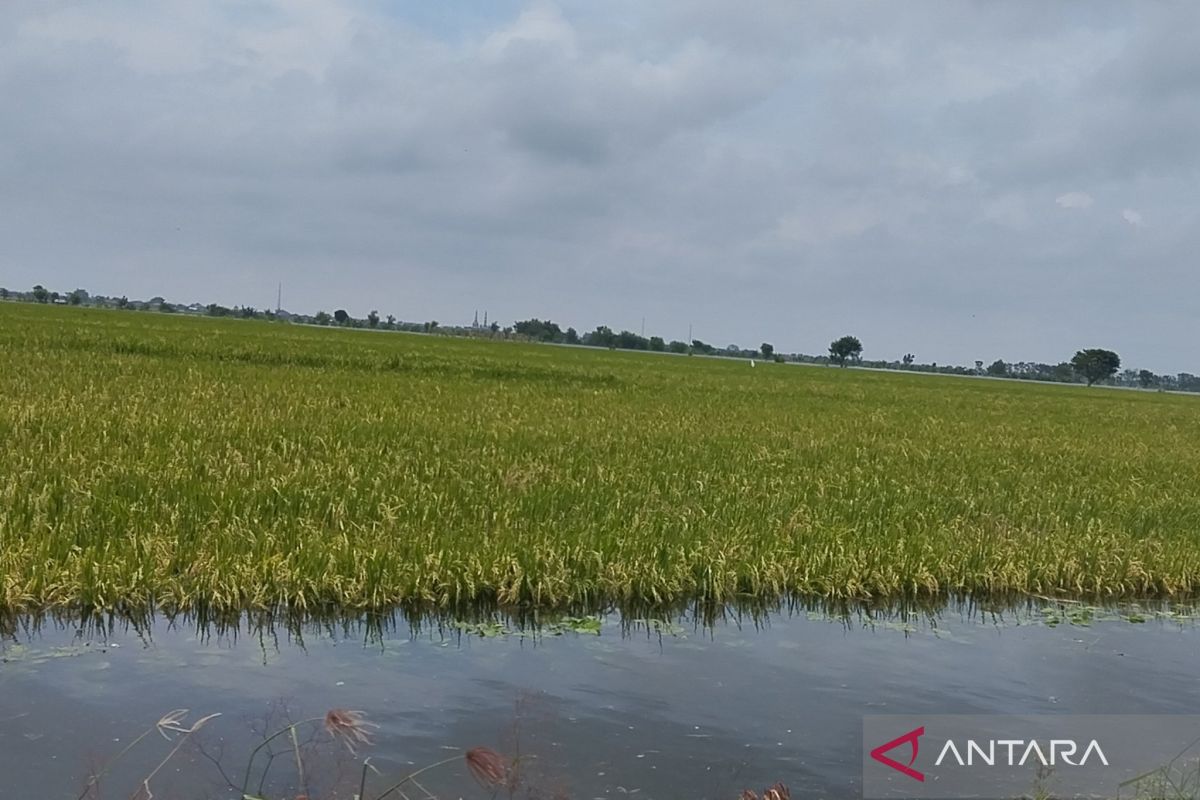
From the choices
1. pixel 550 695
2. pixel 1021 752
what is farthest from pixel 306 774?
pixel 1021 752

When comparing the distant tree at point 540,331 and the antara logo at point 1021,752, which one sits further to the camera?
the distant tree at point 540,331

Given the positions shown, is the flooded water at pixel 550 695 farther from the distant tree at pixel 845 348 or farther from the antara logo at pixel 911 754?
the distant tree at pixel 845 348

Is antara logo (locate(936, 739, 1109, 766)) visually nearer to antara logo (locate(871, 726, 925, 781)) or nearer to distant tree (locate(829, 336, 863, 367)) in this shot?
antara logo (locate(871, 726, 925, 781))

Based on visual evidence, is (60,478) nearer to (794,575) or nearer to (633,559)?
(633,559)

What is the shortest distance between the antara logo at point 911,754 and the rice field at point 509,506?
2.98 metres

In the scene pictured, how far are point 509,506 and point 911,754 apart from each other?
5615 mm

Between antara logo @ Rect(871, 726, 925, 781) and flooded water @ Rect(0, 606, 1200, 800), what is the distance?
150 millimetres

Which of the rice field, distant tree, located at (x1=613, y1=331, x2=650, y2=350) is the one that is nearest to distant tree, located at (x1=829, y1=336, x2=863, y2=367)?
distant tree, located at (x1=613, y1=331, x2=650, y2=350)

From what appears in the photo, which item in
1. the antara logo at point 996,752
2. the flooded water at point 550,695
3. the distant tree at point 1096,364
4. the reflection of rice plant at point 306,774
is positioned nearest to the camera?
the reflection of rice plant at point 306,774

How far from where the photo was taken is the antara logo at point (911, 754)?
553 cm

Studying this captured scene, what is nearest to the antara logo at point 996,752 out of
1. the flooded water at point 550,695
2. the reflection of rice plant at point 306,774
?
the flooded water at point 550,695

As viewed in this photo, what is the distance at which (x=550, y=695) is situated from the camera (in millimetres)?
6312

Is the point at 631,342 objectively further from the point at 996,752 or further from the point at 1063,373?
the point at 996,752

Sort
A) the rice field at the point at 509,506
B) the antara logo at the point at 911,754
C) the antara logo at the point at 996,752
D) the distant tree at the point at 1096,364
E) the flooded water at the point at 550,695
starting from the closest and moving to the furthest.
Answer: the flooded water at the point at 550,695, the antara logo at the point at 911,754, the antara logo at the point at 996,752, the rice field at the point at 509,506, the distant tree at the point at 1096,364
